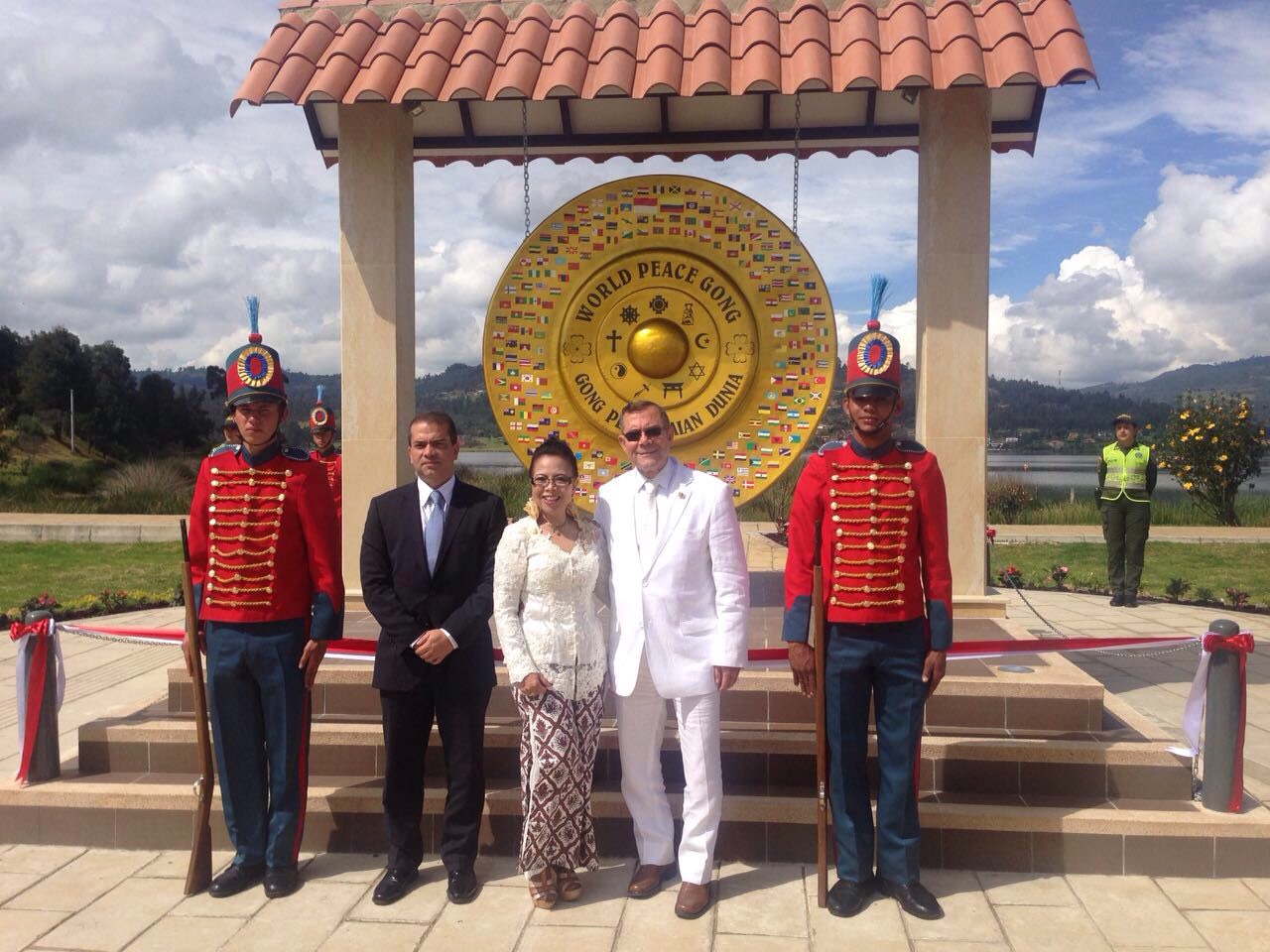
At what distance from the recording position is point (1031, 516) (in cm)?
1859

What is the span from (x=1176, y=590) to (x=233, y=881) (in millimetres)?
9460

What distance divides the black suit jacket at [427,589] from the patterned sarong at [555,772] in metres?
0.26

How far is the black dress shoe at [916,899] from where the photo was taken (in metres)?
3.35

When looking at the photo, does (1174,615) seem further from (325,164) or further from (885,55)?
(325,164)

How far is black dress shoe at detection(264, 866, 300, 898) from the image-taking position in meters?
3.56

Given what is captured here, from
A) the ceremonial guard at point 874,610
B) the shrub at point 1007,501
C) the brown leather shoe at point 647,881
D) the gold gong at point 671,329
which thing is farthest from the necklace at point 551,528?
the shrub at point 1007,501

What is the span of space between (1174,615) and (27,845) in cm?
896

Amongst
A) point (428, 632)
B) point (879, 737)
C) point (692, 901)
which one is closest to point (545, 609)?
point (428, 632)

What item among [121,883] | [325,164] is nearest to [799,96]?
[325,164]

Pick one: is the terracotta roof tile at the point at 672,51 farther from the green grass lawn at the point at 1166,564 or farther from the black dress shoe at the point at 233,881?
the green grass lawn at the point at 1166,564

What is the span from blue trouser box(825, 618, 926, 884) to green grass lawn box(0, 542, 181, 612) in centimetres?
916

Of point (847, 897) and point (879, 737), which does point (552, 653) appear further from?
point (847, 897)

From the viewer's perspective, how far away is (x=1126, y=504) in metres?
9.95

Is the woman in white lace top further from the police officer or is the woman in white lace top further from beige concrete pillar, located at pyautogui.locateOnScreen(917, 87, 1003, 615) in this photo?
the police officer
